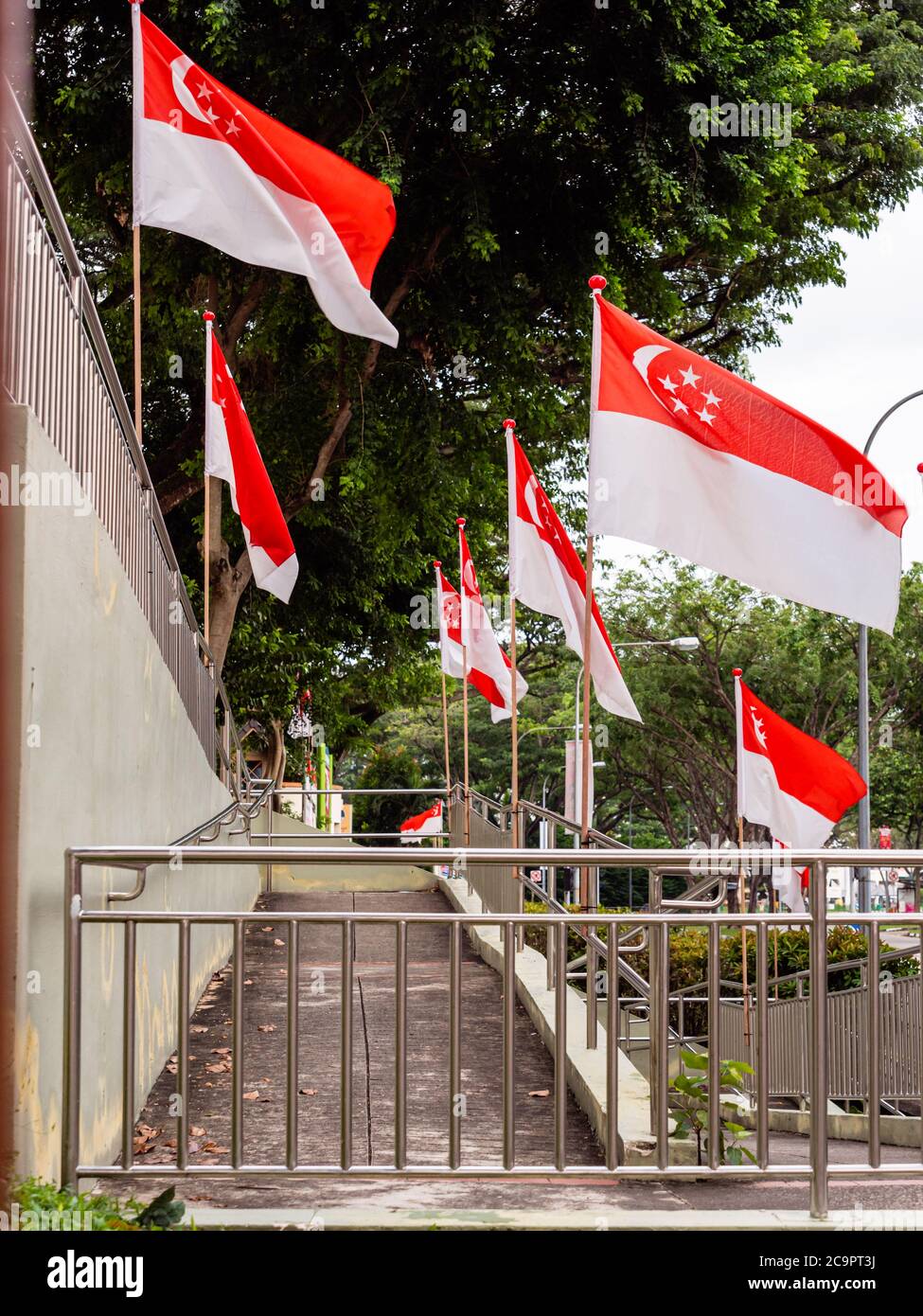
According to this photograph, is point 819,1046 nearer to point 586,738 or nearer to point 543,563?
point 586,738

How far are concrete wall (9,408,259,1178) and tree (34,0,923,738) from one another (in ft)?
26.4

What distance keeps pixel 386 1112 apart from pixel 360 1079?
0.76 metres

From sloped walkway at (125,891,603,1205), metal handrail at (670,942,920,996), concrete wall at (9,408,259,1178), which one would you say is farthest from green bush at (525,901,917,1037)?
Answer: concrete wall at (9,408,259,1178)

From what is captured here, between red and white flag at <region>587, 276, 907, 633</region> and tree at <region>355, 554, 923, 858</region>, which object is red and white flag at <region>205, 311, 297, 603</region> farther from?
tree at <region>355, 554, 923, 858</region>

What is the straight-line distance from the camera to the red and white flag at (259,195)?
8.09m

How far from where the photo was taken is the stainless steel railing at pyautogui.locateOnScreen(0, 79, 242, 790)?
5.02 meters

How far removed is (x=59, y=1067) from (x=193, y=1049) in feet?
11.5

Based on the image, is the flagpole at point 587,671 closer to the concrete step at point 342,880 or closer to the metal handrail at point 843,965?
the metal handrail at point 843,965

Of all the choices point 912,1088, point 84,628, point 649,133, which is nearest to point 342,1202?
point 84,628

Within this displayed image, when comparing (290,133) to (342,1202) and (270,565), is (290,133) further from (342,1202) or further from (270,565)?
(342,1202)

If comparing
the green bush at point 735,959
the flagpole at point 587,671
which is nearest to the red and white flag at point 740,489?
the flagpole at point 587,671

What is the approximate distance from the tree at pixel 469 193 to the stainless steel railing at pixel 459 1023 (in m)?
9.76
